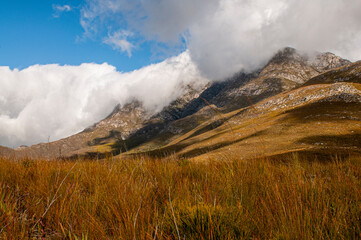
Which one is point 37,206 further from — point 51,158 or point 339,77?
point 339,77

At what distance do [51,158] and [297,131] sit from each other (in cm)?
7175

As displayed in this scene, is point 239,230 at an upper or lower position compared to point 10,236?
lower

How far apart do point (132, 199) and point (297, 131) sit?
73371mm

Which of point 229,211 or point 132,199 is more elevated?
point 132,199

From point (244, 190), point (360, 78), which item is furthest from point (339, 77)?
point (244, 190)

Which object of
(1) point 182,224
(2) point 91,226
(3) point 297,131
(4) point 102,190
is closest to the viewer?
(2) point 91,226

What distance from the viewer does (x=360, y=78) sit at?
416 feet

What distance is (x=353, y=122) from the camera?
5984 cm

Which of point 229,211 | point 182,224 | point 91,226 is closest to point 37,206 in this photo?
point 91,226

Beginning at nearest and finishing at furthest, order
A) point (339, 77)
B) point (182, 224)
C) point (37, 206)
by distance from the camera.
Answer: point (182, 224), point (37, 206), point (339, 77)

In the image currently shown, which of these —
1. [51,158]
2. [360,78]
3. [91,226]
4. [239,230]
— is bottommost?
[239,230]

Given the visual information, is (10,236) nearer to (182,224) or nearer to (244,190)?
(182,224)

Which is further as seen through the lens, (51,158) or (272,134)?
(272,134)

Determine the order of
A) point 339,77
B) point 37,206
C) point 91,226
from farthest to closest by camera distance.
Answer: point 339,77
point 37,206
point 91,226
